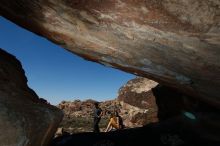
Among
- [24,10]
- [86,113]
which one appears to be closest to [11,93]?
Result: [24,10]

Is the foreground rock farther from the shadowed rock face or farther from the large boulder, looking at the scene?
the large boulder

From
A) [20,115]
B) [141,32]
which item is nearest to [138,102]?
[141,32]

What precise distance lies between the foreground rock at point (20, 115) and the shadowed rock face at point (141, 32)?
7.25 ft

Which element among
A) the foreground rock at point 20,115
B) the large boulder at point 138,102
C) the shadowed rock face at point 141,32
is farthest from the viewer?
the large boulder at point 138,102

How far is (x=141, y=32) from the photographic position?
10539 millimetres

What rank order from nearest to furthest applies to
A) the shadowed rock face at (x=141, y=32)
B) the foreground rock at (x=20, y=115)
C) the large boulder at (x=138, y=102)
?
the shadowed rock face at (x=141, y=32), the foreground rock at (x=20, y=115), the large boulder at (x=138, y=102)

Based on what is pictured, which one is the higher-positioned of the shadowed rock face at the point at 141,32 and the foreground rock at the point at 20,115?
the shadowed rock face at the point at 141,32

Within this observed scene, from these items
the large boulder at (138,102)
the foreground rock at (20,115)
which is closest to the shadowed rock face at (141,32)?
the foreground rock at (20,115)

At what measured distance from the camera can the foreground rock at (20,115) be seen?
33.1ft

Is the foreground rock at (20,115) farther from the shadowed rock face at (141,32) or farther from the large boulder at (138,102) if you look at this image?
the large boulder at (138,102)

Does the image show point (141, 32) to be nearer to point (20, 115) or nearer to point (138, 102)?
point (20, 115)

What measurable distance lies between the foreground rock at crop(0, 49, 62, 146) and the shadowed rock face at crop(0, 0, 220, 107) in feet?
7.25

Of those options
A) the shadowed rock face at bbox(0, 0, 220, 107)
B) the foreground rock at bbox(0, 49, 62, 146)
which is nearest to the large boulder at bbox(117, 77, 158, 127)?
the shadowed rock face at bbox(0, 0, 220, 107)

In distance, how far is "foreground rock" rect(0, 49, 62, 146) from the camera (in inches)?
397
